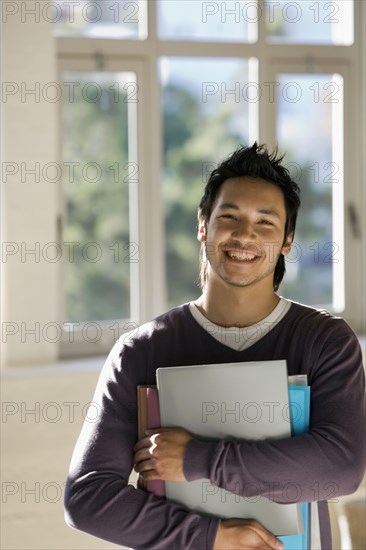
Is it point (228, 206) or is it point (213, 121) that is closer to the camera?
point (228, 206)

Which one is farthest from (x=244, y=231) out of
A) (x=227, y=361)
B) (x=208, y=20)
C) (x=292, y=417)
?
(x=208, y=20)

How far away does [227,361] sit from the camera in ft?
4.91

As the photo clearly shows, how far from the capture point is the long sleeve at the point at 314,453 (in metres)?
1.38

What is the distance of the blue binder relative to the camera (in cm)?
142

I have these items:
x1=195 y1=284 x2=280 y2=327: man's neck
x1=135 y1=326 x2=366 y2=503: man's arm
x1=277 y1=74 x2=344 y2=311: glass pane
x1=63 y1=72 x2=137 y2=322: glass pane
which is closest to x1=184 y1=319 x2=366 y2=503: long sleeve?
x1=135 y1=326 x2=366 y2=503: man's arm

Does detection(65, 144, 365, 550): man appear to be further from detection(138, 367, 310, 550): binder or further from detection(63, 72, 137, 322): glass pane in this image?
detection(63, 72, 137, 322): glass pane

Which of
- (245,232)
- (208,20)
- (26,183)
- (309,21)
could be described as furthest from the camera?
(309,21)

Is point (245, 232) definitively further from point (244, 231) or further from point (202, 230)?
point (202, 230)

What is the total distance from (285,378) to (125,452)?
12.6 inches

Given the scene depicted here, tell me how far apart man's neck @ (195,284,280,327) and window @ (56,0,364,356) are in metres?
1.43

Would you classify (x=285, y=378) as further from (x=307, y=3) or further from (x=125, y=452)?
(x=307, y=3)

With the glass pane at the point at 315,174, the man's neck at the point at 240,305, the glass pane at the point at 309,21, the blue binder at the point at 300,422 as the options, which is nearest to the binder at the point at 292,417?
the blue binder at the point at 300,422

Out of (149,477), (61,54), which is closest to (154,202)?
(61,54)

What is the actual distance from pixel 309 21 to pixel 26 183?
1311 millimetres
